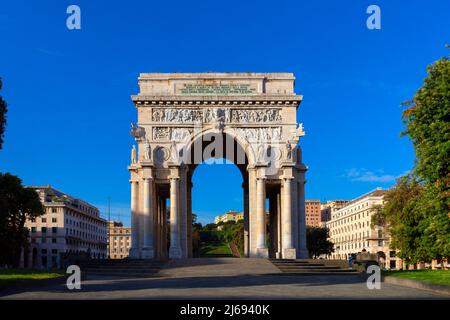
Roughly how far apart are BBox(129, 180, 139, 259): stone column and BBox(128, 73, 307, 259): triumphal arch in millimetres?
81

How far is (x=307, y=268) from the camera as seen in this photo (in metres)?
40.6

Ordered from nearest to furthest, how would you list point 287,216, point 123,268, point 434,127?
point 434,127 < point 123,268 < point 287,216

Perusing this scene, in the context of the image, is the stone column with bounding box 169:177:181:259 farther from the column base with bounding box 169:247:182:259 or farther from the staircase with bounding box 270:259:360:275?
the staircase with bounding box 270:259:360:275

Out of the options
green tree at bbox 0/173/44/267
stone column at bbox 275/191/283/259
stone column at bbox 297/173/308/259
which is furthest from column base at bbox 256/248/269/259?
green tree at bbox 0/173/44/267

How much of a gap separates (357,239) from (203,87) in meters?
76.0

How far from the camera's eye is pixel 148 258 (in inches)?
1921

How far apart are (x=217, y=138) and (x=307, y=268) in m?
17.5

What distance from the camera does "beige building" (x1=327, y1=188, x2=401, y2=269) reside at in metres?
109

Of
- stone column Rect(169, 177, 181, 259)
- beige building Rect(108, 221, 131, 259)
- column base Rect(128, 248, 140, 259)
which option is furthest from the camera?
beige building Rect(108, 221, 131, 259)

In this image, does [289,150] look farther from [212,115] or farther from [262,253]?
[262,253]

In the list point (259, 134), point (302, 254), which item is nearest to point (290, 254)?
point (302, 254)

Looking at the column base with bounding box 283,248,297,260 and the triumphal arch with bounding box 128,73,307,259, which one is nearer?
the column base with bounding box 283,248,297,260

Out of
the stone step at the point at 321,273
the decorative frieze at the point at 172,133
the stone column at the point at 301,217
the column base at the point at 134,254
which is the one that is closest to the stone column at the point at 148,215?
the column base at the point at 134,254
